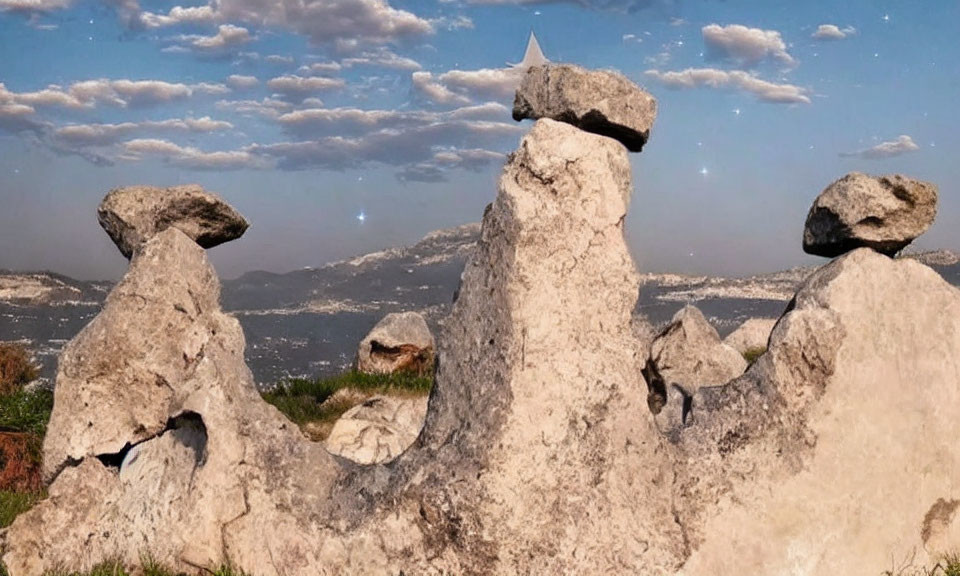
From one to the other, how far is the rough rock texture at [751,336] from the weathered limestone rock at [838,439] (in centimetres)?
2317

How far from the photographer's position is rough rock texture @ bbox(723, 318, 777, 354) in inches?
1244

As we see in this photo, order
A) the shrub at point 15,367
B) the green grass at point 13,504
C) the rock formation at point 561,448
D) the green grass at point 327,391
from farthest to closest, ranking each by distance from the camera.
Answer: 1. the shrub at point 15,367
2. the green grass at point 327,391
3. the green grass at point 13,504
4. the rock formation at point 561,448

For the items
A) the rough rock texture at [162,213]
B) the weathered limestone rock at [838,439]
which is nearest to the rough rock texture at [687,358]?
the weathered limestone rock at [838,439]

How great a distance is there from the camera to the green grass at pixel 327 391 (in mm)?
17766

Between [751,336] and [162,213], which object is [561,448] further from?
[751,336]

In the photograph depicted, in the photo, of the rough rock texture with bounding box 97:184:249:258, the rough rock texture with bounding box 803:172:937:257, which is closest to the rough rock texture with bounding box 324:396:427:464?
the rough rock texture with bounding box 97:184:249:258

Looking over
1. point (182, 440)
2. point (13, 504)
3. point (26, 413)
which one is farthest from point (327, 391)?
point (182, 440)

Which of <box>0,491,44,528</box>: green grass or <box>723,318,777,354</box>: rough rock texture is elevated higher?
<box>0,491,44,528</box>: green grass

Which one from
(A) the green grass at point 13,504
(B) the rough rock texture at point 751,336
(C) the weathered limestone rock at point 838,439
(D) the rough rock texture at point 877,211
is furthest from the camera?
(B) the rough rock texture at point 751,336

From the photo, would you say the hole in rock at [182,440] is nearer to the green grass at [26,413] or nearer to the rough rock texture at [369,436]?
the rough rock texture at [369,436]

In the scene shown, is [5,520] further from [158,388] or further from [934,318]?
[934,318]

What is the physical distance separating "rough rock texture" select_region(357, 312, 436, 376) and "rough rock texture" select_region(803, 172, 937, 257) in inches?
661

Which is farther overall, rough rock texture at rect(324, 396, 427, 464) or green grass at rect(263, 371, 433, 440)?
green grass at rect(263, 371, 433, 440)

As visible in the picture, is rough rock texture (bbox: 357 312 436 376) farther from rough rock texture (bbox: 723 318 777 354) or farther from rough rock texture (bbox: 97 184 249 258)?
rough rock texture (bbox: 97 184 249 258)
